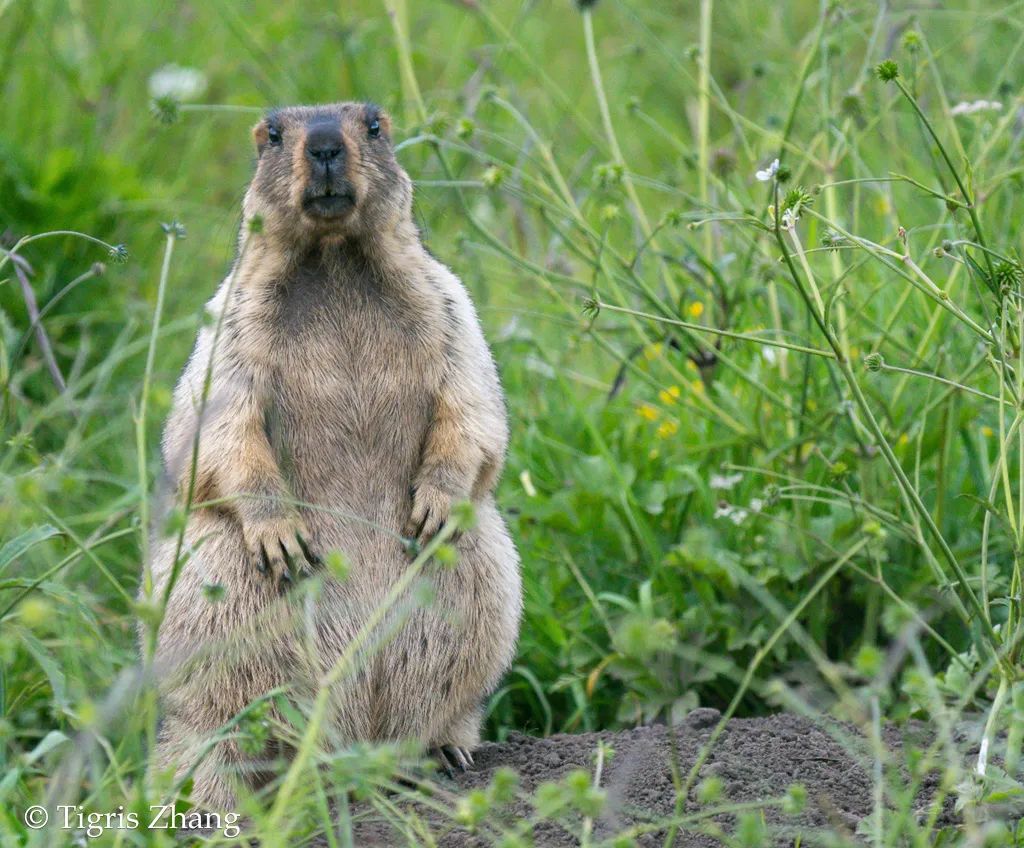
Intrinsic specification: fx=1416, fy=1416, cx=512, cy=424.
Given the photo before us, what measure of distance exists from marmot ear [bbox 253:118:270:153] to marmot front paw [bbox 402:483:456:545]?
51.7 inches

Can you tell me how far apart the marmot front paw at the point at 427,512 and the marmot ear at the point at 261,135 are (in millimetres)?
1314

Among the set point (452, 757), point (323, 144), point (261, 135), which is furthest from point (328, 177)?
point (452, 757)

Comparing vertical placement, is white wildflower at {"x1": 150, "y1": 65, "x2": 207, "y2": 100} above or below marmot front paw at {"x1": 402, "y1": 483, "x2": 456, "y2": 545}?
above

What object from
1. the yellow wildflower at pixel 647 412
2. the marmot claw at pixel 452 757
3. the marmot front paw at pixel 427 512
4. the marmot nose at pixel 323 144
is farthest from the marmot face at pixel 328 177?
the yellow wildflower at pixel 647 412

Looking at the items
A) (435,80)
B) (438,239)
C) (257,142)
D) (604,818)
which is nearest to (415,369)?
(257,142)

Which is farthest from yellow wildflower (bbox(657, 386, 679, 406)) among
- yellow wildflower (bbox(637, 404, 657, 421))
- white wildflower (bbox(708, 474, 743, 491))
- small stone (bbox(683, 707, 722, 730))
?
small stone (bbox(683, 707, 722, 730))

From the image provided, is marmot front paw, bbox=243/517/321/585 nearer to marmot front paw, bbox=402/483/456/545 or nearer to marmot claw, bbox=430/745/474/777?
marmot front paw, bbox=402/483/456/545

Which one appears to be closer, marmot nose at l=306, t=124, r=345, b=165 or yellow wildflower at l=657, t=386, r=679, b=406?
marmot nose at l=306, t=124, r=345, b=165

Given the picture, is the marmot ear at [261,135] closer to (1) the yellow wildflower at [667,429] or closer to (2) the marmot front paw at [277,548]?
(2) the marmot front paw at [277,548]

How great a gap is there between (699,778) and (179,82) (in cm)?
582

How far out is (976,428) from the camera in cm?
551

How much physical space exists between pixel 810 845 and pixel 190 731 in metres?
1.79

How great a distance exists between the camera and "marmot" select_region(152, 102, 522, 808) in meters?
4.07

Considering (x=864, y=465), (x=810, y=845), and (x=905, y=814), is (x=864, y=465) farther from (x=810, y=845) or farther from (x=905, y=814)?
(x=905, y=814)
